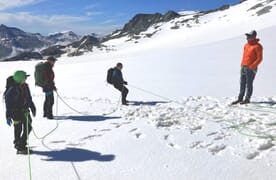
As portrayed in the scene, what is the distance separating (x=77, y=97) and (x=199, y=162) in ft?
33.3

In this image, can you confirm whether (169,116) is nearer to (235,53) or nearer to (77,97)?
(77,97)

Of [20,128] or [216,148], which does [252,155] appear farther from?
[20,128]

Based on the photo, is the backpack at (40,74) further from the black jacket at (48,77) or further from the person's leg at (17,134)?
the person's leg at (17,134)

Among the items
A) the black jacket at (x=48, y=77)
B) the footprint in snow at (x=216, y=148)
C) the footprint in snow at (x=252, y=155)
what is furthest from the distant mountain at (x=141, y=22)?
the footprint in snow at (x=252, y=155)

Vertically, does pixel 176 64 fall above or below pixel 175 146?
above

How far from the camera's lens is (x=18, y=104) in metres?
8.39

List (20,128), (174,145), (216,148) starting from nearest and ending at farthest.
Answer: (216,148), (174,145), (20,128)

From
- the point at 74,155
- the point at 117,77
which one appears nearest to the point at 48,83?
the point at 117,77

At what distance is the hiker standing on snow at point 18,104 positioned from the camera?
8227 millimetres

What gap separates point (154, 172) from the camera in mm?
6984

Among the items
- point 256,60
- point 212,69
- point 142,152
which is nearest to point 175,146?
point 142,152

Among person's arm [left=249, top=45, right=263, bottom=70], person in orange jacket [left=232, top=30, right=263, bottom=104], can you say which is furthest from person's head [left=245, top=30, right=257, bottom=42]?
person's arm [left=249, top=45, right=263, bottom=70]

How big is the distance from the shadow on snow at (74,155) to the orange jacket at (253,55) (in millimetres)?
6363

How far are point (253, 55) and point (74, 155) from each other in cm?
712
